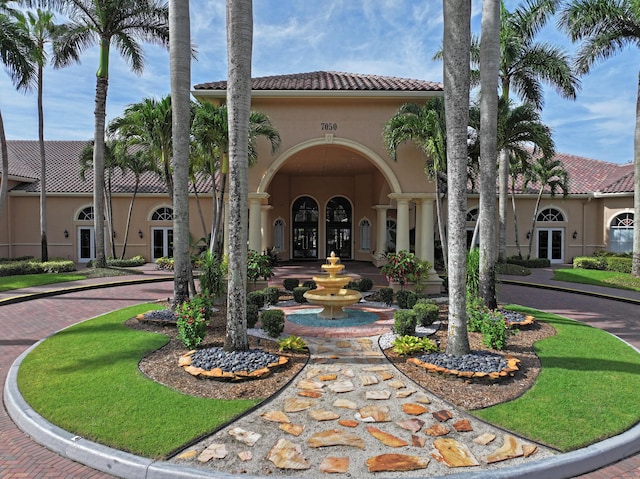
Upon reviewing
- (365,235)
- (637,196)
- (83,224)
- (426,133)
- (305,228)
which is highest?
(426,133)

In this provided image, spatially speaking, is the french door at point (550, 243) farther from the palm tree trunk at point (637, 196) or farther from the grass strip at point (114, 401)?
the grass strip at point (114, 401)

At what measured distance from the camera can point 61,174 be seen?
90.7 feet

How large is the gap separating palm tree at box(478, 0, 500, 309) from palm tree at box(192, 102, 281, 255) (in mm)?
6693

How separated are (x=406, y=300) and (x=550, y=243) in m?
19.4

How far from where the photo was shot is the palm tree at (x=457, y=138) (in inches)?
266

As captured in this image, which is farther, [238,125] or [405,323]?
[405,323]

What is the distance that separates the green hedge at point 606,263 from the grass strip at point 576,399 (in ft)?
51.4

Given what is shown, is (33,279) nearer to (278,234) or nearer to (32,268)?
(32,268)

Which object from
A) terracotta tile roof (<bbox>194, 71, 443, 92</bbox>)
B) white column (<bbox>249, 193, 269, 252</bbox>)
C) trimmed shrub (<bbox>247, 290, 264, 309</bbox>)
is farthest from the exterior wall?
trimmed shrub (<bbox>247, 290, 264, 309</bbox>)

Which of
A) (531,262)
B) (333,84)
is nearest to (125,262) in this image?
(333,84)

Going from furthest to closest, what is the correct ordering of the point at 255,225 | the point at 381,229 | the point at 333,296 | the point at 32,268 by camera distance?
the point at 381,229
the point at 32,268
the point at 255,225
the point at 333,296

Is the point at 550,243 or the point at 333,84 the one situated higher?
the point at 333,84

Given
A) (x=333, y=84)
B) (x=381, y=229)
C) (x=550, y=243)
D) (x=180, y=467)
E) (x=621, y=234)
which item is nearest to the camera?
(x=180, y=467)

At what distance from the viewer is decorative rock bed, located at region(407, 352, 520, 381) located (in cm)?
625
